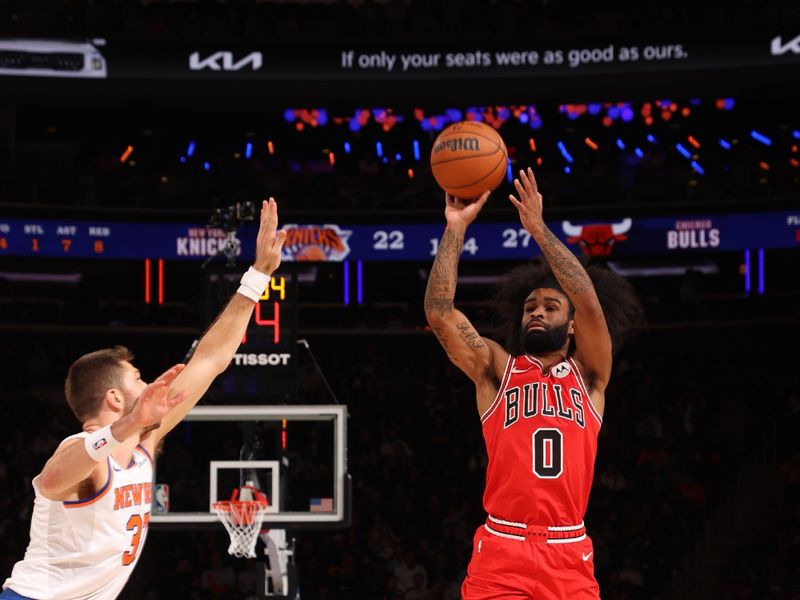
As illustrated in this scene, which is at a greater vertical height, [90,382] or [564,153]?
[564,153]

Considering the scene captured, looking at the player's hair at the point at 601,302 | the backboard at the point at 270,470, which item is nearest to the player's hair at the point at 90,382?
the player's hair at the point at 601,302

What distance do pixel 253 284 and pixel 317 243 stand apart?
13.9 metres

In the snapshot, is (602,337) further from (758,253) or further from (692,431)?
(758,253)

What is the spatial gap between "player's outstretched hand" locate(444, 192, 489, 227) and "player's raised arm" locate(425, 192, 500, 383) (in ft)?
0.11

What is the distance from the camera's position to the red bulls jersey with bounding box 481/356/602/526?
209 inches

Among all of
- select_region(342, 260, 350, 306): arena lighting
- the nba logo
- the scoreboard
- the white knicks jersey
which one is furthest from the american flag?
select_region(342, 260, 350, 306): arena lighting

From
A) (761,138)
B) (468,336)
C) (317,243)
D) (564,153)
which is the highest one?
(761,138)

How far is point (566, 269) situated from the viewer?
5.52 metres

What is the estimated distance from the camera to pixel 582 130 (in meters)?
21.6

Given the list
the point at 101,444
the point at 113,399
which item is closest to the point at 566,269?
the point at 113,399

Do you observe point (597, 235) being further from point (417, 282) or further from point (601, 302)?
point (601, 302)

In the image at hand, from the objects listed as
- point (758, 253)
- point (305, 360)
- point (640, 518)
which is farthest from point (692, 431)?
point (305, 360)

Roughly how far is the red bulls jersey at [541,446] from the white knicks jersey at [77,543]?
5.83 ft

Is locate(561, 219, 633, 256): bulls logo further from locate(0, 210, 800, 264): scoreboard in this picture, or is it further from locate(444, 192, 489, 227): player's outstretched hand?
locate(444, 192, 489, 227): player's outstretched hand
